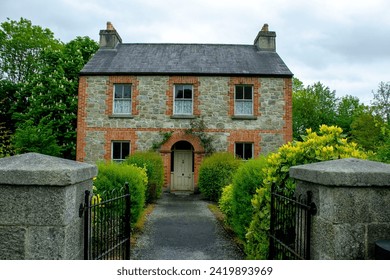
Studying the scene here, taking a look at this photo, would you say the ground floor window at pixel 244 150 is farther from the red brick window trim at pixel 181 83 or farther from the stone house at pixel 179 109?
the red brick window trim at pixel 181 83

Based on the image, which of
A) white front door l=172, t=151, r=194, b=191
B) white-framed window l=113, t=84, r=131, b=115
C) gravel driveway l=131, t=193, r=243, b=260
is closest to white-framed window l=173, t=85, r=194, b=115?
white front door l=172, t=151, r=194, b=191

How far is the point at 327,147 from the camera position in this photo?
4387mm

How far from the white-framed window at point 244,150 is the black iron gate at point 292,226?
44.3ft

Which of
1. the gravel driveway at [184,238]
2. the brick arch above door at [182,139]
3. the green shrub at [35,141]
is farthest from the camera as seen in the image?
the green shrub at [35,141]

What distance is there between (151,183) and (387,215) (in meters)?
12.0

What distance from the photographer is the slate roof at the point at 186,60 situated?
1774 cm

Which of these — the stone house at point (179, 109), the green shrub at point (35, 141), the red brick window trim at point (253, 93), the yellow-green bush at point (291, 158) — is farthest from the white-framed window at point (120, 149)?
the yellow-green bush at point (291, 158)

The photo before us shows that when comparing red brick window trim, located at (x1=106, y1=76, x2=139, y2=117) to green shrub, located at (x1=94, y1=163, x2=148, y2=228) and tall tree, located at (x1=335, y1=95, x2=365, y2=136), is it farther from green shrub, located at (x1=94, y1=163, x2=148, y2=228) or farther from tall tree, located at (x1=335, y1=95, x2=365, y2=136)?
tall tree, located at (x1=335, y1=95, x2=365, y2=136)

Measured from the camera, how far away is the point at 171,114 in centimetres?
1773

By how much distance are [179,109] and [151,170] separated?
4.91m

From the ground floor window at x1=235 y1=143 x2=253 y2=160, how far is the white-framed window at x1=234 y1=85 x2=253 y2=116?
67.2 inches

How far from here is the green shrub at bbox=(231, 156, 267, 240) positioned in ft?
20.8
